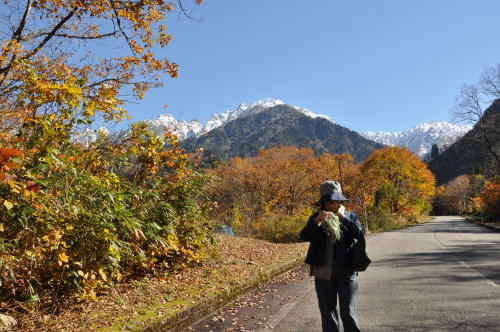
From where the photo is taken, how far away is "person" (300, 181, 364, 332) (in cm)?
368

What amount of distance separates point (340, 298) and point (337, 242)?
0.54m

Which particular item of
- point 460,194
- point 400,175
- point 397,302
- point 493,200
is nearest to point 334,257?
point 397,302

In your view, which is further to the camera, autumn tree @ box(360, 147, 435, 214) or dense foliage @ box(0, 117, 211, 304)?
autumn tree @ box(360, 147, 435, 214)

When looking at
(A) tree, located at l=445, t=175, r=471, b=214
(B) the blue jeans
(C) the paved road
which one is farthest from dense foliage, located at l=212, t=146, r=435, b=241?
(A) tree, located at l=445, t=175, r=471, b=214

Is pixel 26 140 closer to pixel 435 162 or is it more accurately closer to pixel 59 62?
pixel 59 62

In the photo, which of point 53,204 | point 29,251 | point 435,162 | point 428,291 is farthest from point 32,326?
point 435,162

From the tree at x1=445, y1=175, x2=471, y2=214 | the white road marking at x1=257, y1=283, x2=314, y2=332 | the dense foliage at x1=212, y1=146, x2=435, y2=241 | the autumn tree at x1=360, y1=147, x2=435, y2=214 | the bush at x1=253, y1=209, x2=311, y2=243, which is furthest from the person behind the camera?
the tree at x1=445, y1=175, x2=471, y2=214

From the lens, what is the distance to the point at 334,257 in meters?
3.79

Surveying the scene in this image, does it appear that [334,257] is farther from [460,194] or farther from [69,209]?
[460,194]

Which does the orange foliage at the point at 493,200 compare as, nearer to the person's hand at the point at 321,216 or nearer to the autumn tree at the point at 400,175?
the autumn tree at the point at 400,175

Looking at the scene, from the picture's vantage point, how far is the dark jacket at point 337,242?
12.4 feet

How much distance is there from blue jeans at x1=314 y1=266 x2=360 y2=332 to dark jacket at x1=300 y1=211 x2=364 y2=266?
126mm

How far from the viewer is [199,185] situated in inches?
342

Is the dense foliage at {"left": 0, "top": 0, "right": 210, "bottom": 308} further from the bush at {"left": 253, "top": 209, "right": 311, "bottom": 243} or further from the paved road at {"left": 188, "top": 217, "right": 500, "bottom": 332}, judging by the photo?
the bush at {"left": 253, "top": 209, "right": 311, "bottom": 243}
